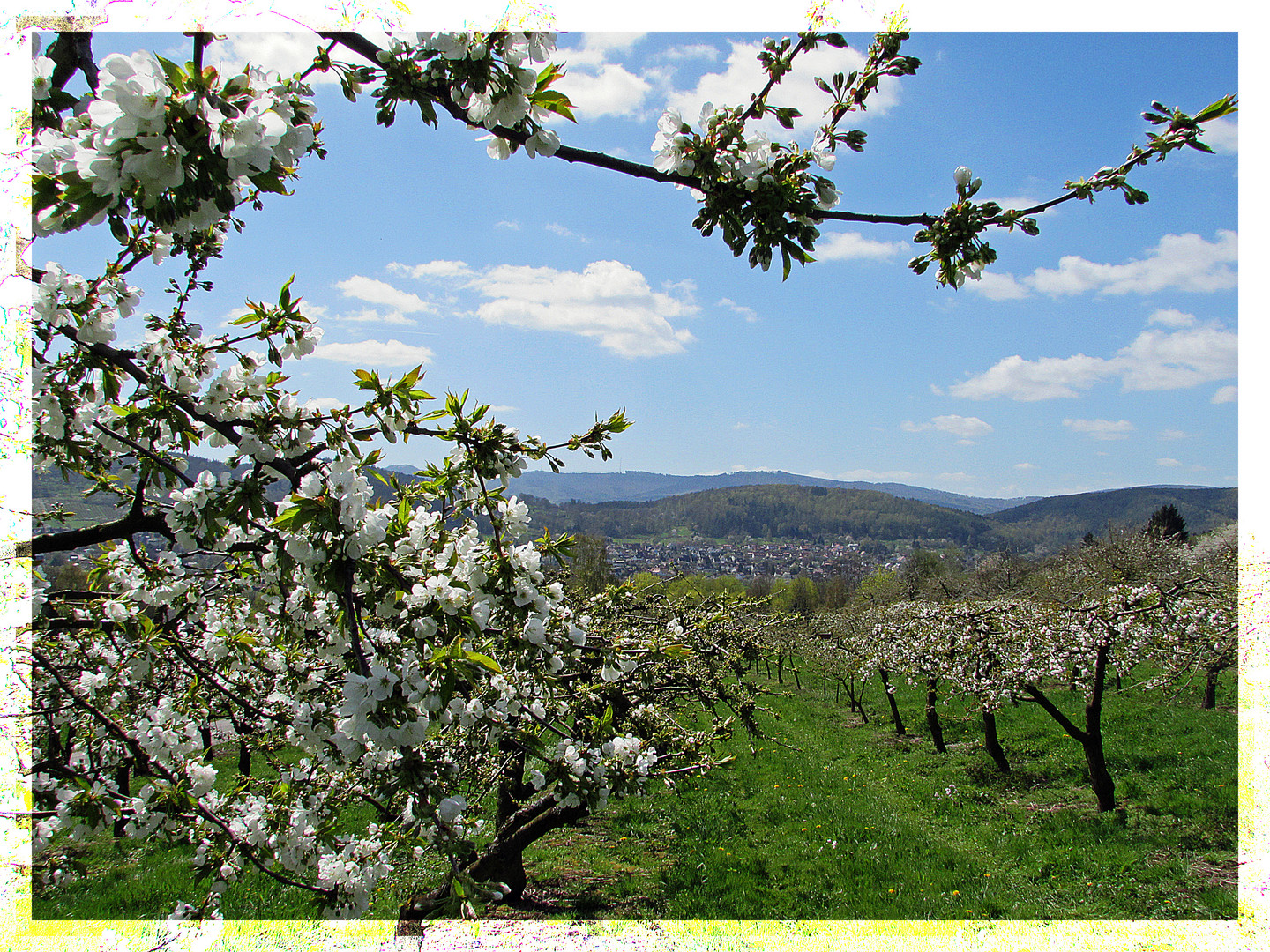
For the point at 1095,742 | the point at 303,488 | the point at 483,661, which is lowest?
the point at 1095,742

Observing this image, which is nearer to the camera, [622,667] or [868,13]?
[868,13]

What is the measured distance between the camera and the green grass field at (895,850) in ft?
22.6

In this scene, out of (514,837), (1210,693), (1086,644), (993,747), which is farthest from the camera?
(1210,693)

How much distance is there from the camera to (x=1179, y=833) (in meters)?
8.04

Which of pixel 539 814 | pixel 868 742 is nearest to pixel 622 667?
pixel 539 814

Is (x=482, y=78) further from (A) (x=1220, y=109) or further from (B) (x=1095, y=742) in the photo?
(B) (x=1095, y=742)

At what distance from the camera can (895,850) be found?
8672mm

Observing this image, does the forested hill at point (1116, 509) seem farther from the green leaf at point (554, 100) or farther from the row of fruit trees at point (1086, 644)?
the green leaf at point (554, 100)

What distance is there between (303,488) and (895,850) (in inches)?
385

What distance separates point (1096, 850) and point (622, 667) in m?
8.52

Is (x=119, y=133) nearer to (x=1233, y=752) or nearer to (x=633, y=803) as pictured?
Answer: (x=633, y=803)

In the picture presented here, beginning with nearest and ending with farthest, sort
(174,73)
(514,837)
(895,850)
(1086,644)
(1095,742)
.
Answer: (174,73)
(514,837)
(895,850)
(1086,644)
(1095,742)

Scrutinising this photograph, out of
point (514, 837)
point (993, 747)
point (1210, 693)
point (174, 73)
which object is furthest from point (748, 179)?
point (1210, 693)

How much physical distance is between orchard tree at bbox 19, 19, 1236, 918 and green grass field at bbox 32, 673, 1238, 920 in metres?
0.99
